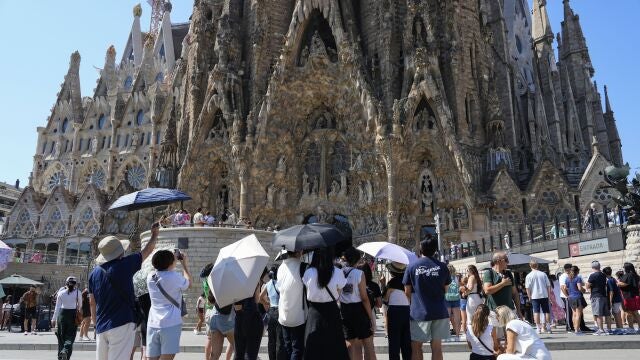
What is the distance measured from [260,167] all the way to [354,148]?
17.9 feet

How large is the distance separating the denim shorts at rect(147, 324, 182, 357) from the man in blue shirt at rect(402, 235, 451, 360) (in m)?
2.82

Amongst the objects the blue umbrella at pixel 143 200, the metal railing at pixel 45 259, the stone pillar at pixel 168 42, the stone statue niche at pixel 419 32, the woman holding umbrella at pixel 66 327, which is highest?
the stone pillar at pixel 168 42

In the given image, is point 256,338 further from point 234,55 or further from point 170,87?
point 170,87

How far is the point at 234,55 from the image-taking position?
3256 cm

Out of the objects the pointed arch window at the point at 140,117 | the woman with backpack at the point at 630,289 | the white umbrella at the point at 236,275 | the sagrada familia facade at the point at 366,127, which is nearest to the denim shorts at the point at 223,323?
the white umbrella at the point at 236,275

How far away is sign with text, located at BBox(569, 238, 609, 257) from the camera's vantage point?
1430 centimetres

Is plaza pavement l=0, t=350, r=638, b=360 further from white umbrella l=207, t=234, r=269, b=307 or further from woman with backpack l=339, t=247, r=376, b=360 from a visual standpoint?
white umbrella l=207, t=234, r=269, b=307

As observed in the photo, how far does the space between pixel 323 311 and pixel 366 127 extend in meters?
→ 23.9

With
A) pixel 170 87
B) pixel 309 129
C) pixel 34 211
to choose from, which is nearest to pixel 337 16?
pixel 309 129

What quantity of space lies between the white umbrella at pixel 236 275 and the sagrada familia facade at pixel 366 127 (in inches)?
782

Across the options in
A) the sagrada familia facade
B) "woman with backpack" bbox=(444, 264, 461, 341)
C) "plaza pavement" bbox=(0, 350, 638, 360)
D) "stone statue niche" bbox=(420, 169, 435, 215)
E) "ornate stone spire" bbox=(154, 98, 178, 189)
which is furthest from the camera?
"ornate stone spire" bbox=(154, 98, 178, 189)

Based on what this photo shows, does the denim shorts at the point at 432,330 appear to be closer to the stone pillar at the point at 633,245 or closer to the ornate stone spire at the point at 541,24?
the stone pillar at the point at 633,245

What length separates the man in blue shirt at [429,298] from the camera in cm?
634

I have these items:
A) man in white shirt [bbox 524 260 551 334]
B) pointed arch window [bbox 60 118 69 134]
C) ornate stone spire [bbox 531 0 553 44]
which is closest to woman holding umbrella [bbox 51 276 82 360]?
man in white shirt [bbox 524 260 551 334]
